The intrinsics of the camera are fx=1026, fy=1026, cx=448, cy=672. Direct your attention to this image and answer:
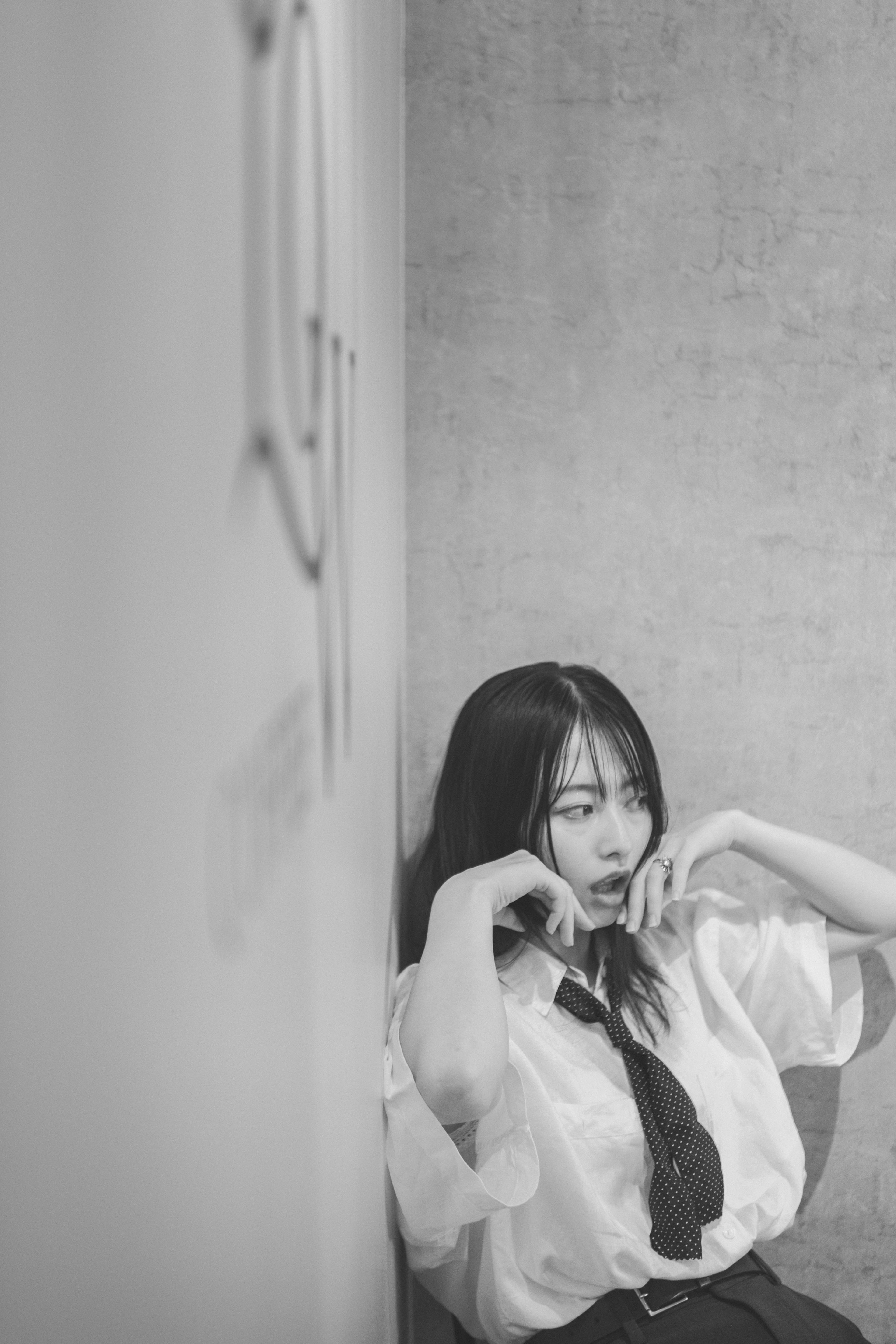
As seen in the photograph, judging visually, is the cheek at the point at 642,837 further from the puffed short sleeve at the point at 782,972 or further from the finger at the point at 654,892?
the puffed short sleeve at the point at 782,972

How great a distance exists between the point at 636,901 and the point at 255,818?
908 millimetres

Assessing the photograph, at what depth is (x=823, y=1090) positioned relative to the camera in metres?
1.46

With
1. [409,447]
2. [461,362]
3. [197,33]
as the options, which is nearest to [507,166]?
[461,362]

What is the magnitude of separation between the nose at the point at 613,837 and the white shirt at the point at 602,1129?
15 cm

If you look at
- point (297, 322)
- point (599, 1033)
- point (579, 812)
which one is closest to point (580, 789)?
point (579, 812)

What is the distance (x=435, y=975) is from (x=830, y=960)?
60 cm

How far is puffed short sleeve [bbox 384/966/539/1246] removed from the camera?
93 centimetres

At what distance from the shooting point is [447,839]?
1.23 meters

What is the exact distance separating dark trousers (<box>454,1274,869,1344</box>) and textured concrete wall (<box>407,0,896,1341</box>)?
0.35m

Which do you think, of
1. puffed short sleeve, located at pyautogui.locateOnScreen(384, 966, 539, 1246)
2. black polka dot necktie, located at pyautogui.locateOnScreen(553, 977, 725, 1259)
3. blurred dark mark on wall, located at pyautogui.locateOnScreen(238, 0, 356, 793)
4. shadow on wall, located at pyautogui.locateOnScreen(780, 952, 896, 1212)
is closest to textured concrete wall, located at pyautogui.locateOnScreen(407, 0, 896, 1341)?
shadow on wall, located at pyautogui.locateOnScreen(780, 952, 896, 1212)

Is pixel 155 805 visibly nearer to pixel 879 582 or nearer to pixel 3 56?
pixel 3 56

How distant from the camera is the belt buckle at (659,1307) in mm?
1110

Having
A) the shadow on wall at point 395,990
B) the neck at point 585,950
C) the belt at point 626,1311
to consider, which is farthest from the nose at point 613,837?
the belt at point 626,1311

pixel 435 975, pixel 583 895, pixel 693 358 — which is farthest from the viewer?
pixel 693 358
